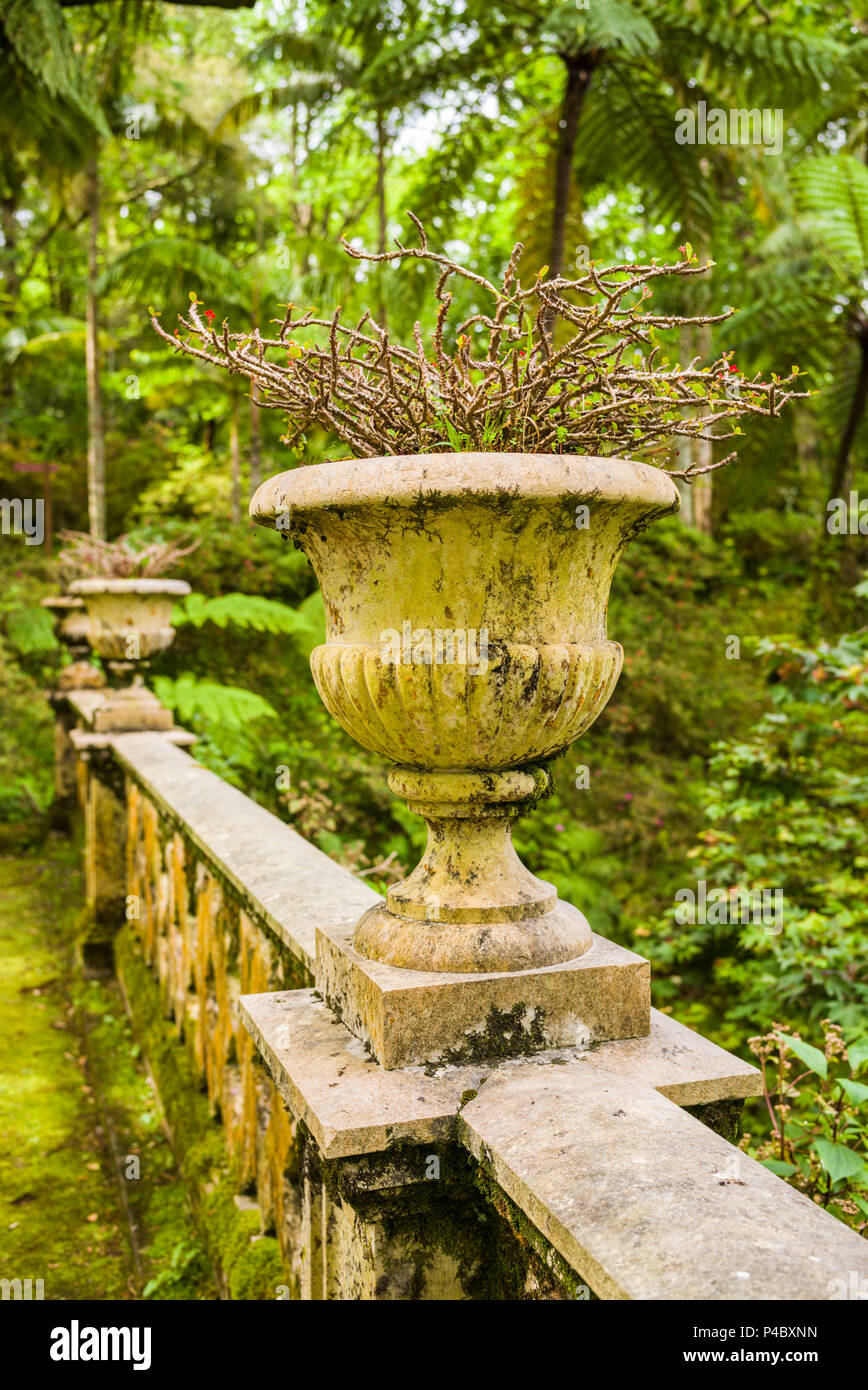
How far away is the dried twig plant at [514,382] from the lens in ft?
4.40

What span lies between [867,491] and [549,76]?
25.8ft

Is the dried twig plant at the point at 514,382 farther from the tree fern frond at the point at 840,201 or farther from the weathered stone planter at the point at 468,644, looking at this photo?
the tree fern frond at the point at 840,201

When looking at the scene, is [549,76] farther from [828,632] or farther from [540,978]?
[540,978]

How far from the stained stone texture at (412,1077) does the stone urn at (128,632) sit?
3.39 metres

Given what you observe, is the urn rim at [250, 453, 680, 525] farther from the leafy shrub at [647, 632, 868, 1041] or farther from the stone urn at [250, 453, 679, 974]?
the leafy shrub at [647, 632, 868, 1041]

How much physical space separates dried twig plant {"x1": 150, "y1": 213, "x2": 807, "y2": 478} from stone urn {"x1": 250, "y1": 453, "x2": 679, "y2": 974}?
12 cm

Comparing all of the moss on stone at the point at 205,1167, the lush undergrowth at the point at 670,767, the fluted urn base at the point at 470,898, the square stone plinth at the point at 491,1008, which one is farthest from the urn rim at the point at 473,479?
the moss on stone at the point at 205,1167

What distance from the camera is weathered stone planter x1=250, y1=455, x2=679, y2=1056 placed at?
4.09 feet

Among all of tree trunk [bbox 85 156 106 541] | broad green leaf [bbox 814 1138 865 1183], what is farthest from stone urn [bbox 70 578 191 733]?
tree trunk [bbox 85 156 106 541]

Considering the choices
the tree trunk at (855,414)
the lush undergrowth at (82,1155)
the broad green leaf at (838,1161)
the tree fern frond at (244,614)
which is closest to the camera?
the broad green leaf at (838,1161)

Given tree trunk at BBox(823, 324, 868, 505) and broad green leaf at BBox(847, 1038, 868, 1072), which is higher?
tree trunk at BBox(823, 324, 868, 505)

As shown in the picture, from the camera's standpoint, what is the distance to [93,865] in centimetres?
448

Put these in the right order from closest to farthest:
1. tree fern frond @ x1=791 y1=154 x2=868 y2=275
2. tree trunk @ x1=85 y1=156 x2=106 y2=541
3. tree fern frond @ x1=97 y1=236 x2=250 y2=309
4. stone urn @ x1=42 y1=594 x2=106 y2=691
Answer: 1. stone urn @ x1=42 y1=594 x2=106 y2=691
2. tree fern frond @ x1=791 y1=154 x2=868 y2=275
3. tree trunk @ x1=85 y1=156 x2=106 y2=541
4. tree fern frond @ x1=97 y1=236 x2=250 y2=309
